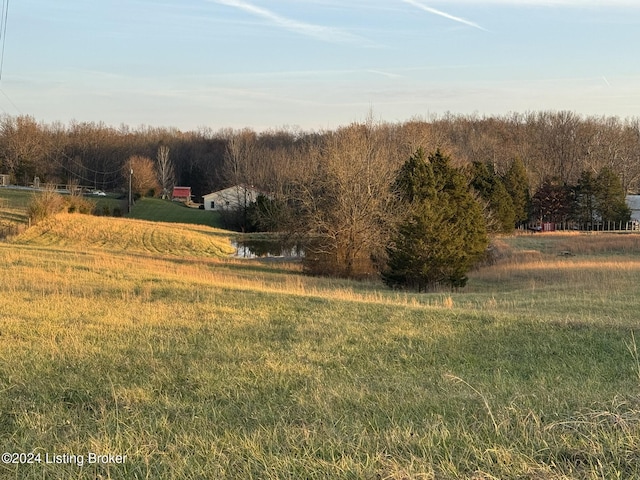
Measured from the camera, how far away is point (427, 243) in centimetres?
2609

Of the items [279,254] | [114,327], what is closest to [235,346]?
[114,327]

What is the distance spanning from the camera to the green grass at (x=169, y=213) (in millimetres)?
83938

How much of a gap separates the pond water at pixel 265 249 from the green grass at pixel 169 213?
20.6m

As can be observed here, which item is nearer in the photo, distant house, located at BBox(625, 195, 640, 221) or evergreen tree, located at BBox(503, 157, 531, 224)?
evergreen tree, located at BBox(503, 157, 531, 224)

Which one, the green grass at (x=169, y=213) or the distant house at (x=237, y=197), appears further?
the green grass at (x=169, y=213)

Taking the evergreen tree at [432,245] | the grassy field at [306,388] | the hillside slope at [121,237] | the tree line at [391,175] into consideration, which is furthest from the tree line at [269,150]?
the grassy field at [306,388]

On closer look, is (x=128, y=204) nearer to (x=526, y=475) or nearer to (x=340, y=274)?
(x=340, y=274)

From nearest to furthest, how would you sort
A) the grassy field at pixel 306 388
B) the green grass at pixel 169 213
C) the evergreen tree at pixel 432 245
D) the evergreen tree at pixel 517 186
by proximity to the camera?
1. the grassy field at pixel 306 388
2. the evergreen tree at pixel 432 245
3. the evergreen tree at pixel 517 186
4. the green grass at pixel 169 213

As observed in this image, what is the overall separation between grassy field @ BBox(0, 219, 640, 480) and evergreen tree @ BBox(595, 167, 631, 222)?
199 ft

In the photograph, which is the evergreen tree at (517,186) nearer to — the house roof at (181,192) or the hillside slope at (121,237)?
the hillside slope at (121,237)

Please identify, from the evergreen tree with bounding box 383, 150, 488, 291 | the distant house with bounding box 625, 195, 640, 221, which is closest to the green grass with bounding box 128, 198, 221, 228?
the evergreen tree with bounding box 383, 150, 488, 291

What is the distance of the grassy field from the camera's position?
381 cm

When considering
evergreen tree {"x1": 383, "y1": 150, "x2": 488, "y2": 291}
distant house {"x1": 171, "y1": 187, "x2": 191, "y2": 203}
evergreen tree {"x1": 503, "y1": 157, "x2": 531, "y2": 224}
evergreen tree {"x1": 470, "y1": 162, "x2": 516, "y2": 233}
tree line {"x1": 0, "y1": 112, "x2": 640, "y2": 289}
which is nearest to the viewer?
evergreen tree {"x1": 383, "y1": 150, "x2": 488, "y2": 291}

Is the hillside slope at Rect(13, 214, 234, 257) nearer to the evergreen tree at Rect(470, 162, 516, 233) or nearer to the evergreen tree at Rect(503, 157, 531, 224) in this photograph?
the evergreen tree at Rect(470, 162, 516, 233)
